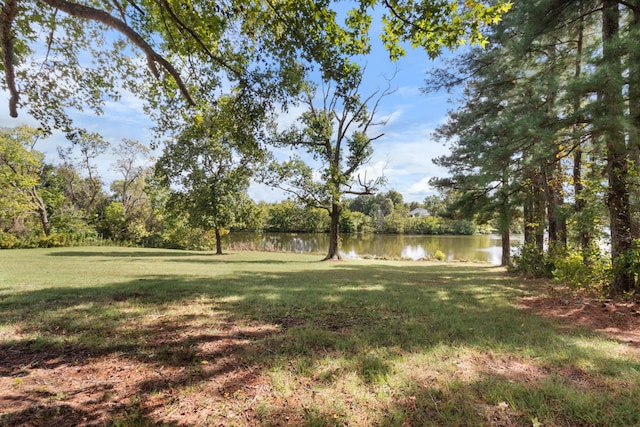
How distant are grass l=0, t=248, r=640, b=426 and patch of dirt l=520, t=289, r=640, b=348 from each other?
417 mm

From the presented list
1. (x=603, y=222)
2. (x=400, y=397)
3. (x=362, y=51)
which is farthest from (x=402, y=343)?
(x=603, y=222)

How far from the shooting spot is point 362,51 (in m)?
5.37

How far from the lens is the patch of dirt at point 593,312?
13.7 ft

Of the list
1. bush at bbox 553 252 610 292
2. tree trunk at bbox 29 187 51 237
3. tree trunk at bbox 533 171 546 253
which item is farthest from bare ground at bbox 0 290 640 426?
tree trunk at bbox 29 187 51 237

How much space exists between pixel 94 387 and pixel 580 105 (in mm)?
8635

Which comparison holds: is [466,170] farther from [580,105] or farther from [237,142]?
[237,142]

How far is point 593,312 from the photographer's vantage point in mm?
5180

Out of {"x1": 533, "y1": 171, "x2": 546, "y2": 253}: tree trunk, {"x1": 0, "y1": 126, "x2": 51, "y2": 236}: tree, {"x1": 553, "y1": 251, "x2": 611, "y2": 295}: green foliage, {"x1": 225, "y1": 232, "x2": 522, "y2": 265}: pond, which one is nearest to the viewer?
{"x1": 553, "y1": 251, "x2": 611, "y2": 295}: green foliage

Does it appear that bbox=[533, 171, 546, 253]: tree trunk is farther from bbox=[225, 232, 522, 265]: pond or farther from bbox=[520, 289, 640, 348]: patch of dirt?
bbox=[225, 232, 522, 265]: pond

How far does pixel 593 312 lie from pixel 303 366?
17.8 feet

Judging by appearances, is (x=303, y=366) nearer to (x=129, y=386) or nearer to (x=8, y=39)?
(x=129, y=386)

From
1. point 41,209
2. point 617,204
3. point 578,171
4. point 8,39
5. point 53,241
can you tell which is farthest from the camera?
point 41,209

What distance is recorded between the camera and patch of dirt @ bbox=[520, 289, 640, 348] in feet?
13.7

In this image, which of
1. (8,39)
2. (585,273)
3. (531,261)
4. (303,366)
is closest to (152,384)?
(303,366)
